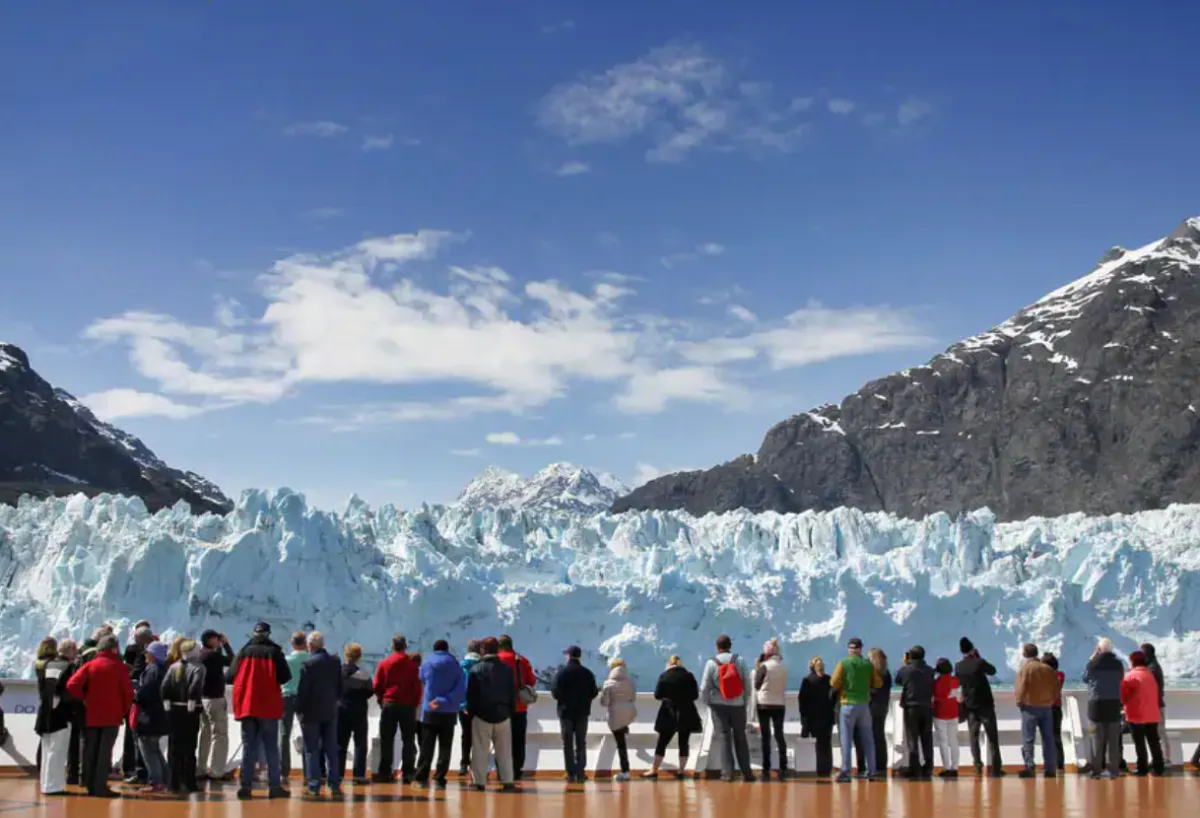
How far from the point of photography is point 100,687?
974 cm

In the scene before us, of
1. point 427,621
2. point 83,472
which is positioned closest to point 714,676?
point 427,621

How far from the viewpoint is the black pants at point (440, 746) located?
10.8 metres

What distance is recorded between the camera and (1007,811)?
9.23 meters

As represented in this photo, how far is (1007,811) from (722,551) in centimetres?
3861

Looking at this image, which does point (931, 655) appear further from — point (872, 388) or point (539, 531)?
point (872, 388)

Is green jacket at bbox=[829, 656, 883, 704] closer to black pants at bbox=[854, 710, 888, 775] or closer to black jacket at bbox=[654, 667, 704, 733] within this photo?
black pants at bbox=[854, 710, 888, 775]

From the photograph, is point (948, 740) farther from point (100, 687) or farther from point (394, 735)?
point (100, 687)

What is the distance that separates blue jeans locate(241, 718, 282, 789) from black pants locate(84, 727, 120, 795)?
3.50 feet

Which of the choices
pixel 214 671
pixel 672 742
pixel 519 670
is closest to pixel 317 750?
pixel 214 671

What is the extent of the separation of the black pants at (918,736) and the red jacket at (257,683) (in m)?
5.95

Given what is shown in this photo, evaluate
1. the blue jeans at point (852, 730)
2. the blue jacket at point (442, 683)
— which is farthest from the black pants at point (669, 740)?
the blue jacket at point (442, 683)

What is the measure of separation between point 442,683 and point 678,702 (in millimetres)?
2392

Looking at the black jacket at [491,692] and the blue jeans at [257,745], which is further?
the black jacket at [491,692]

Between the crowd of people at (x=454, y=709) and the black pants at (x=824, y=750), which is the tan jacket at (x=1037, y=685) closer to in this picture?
the crowd of people at (x=454, y=709)
